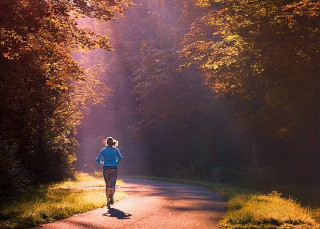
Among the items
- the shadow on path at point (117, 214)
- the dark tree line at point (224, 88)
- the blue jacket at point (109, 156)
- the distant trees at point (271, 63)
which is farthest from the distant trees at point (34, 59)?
the distant trees at point (271, 63)

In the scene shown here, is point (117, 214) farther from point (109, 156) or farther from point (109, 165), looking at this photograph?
point (109, 156)

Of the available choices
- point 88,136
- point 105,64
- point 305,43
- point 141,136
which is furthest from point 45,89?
point 88,136

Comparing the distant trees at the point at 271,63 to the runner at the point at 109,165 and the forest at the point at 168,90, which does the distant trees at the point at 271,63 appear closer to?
the forest at the point at 168,90

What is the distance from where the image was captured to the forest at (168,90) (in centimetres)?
1215

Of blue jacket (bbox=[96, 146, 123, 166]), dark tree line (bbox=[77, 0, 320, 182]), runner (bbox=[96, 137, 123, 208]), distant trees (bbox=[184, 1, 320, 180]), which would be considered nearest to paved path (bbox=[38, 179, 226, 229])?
runner (bbox=[96, 137, 123, 208])

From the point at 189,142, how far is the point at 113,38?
1898 cm

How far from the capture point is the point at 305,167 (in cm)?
2694

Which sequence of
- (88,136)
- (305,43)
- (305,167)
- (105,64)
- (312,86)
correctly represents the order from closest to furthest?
(305,43)
(312,86)
(305,167)
(105,64)
(88,136)

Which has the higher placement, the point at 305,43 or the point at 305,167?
the point at 305,43

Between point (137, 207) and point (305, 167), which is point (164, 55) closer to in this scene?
point (305, 167)

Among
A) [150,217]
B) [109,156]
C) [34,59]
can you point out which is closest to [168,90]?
[34,59]

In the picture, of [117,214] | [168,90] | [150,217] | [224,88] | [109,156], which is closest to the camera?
[150,217]

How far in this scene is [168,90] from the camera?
134 ft

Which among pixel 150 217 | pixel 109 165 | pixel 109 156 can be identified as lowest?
pixel 150 217
